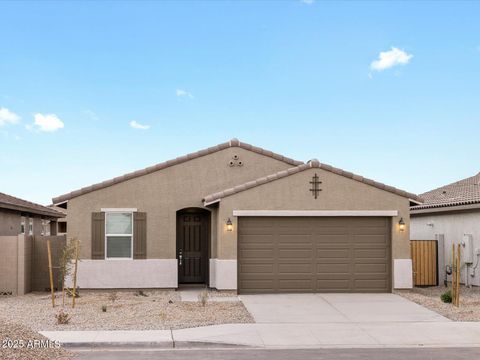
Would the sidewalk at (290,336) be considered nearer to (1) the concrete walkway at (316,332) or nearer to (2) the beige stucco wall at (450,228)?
(1) the concrete walkway at (316,332)

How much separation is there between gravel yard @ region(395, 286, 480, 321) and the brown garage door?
1.16 meters

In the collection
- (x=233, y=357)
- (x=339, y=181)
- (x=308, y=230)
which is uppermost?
(x=339, y=181)

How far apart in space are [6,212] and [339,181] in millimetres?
13642

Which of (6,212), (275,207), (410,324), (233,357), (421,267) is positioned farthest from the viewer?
(6,212)

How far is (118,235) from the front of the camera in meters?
20.1

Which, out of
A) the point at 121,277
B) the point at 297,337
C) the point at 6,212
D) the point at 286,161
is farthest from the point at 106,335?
the point at 6,212

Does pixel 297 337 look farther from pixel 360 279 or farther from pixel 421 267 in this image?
pixel 421 267

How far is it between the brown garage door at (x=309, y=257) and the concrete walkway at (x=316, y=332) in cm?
258

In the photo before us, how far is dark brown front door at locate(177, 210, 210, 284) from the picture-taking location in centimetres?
2114

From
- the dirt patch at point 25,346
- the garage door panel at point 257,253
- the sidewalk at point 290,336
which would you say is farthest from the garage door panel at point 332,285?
the dirt patch at point 25,346

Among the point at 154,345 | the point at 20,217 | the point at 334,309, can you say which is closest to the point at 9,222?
the point at 20,217

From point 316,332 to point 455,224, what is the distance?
1208 cm

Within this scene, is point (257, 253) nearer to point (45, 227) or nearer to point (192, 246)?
point (192, 246)

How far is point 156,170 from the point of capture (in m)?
20.5
